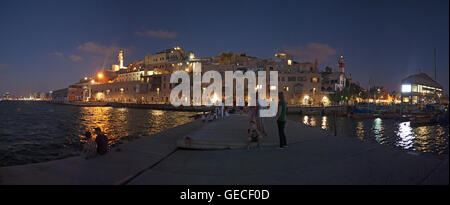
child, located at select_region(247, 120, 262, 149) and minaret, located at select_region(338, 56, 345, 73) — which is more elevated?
minaret, located at select_region(338, 56, 345, 73)

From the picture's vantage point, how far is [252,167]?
21.0 feet

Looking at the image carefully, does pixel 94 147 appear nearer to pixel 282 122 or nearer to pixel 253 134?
pixel 253 134

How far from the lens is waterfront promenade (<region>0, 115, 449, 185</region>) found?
512cm

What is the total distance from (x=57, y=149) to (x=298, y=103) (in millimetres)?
70083

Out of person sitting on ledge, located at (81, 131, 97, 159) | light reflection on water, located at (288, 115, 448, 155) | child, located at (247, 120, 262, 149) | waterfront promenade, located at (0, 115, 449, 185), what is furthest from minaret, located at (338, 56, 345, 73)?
person sitting on ledge, located at (81, 131, 97, 159)

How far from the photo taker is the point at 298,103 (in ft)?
252

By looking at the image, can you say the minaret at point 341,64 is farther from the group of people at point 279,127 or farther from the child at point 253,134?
the child at point 253,134

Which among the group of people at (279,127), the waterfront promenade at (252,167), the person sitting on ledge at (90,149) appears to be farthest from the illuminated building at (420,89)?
the person sitting on ledge at (90,149)

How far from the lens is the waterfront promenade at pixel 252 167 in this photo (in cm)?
512

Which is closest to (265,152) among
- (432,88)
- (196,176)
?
(196,176)

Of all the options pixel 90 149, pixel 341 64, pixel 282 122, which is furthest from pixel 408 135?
pixel 341 64

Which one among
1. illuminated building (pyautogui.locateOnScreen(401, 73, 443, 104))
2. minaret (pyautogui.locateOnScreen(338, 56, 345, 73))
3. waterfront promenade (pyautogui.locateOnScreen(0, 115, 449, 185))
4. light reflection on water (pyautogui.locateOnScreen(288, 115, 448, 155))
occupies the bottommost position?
light reflection on water (pyautogui.locateOnScreen(288, 115, 448, 155))

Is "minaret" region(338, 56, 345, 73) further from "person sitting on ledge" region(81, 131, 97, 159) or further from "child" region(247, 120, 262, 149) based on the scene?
"person sitting on ledge" region(81, 131, 97, 159)
